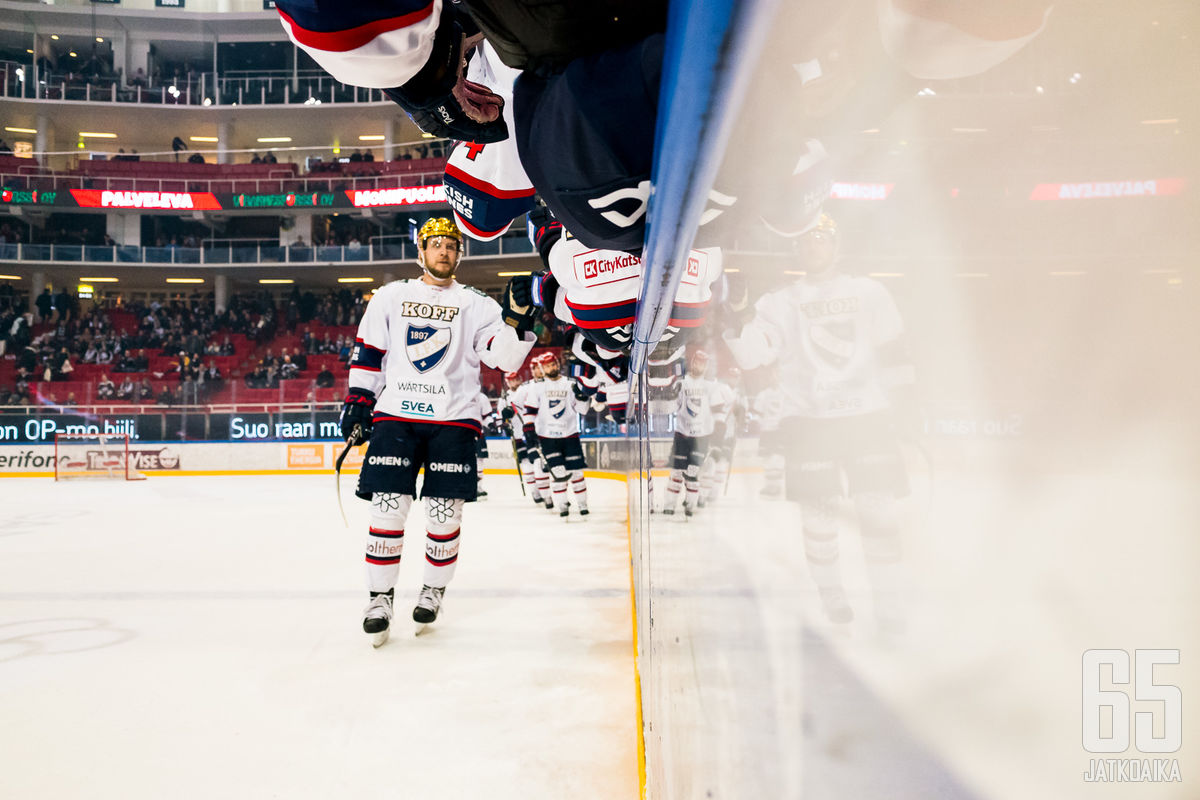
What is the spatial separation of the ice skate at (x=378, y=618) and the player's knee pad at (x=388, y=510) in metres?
0.23

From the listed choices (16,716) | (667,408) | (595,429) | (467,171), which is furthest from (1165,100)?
(595,429)

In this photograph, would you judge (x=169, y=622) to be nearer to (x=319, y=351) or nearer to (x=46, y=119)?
(x=319, y=351)

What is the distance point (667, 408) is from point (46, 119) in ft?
83.3

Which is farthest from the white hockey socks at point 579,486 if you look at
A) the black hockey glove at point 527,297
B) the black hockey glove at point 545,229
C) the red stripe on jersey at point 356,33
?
the red stripe on jersey at point 356,33

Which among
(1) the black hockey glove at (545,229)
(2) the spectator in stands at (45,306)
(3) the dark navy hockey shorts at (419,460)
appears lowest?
(3) the dark navy hockey shorts at (419,460)

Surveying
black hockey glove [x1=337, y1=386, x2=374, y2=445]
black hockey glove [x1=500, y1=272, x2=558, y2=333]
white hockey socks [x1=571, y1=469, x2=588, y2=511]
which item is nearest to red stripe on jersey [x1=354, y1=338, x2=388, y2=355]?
black hockey glove [x1=337, y1=386, x2=374, y2=445]

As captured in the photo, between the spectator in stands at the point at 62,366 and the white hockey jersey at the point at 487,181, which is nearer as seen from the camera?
the white hockey jersey at the point at 487,181

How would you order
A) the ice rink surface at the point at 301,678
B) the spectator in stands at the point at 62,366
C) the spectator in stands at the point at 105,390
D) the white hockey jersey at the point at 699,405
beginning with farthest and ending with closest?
the spectator in stands at the point at 62,366 → the spectator in stands at the point at 105,390 → the ice rink surface at the point at 301,678 → the white hockey jersey at the point at 699,405

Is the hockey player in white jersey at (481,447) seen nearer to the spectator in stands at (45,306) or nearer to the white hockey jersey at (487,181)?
the white hockey jersey at (487,181)

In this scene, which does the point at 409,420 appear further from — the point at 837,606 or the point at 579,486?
the point at 579,486

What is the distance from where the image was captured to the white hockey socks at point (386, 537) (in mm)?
2535

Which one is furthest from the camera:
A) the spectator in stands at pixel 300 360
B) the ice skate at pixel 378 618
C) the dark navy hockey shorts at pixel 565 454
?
the spectator in stands at pixel 300 360

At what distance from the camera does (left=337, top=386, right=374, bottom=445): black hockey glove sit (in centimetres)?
259

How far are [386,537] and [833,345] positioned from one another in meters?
2.49
